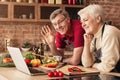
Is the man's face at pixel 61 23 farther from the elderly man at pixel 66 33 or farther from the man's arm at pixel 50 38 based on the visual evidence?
the man's arm at pixel 50 38

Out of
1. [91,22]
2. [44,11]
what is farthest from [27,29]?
[91,22]

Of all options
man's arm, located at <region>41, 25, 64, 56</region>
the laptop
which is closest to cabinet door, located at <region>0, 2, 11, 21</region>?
man's arm, located at <region>41, 25, 64, 56</region>

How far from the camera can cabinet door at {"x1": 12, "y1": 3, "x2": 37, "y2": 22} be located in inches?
226

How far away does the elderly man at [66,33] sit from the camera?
3.22 m

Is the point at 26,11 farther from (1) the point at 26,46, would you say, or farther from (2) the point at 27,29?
(1) the point at 26,46

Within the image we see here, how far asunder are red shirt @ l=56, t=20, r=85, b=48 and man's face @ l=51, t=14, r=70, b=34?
90mm

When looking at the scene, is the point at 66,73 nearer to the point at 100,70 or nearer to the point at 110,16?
the point at 100,70

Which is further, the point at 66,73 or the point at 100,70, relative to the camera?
the point at 100,70

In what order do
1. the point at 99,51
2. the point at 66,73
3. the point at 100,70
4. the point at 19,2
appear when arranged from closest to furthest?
the point at 66,73
the point at 100,70
the point at 99,51
the point at 19,2

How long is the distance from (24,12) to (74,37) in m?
2.67

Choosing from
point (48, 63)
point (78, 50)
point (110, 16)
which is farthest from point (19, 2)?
point (48, 63)

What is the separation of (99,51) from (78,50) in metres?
0.47

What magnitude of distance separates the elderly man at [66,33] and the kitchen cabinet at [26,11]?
7.50 ft

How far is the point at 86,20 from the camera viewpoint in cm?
289
